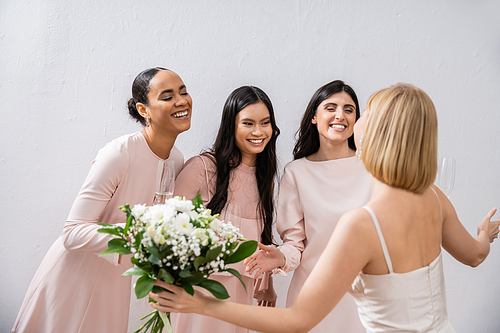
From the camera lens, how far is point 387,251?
1.30 meters

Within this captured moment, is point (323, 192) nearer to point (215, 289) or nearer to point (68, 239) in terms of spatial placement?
point (215, 289)

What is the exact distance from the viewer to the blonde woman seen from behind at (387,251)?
1246 mm

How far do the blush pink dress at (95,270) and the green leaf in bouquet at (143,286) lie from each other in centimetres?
95

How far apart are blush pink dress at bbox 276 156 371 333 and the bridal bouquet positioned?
970mm

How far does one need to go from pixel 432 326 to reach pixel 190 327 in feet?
4.34

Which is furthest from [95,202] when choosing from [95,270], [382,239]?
[382,239]

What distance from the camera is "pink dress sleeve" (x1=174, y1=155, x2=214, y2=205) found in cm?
222

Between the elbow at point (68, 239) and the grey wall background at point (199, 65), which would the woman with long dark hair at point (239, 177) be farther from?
the grey wall background at point (199, 65)

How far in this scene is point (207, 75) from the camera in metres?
3.05

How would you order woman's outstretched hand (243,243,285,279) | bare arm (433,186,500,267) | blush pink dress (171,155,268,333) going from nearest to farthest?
1. bare arm (433,186,500,267)
2. woman's outstretched hand (243,243,285,279)
3. blush pink dress (171,155,268,333)

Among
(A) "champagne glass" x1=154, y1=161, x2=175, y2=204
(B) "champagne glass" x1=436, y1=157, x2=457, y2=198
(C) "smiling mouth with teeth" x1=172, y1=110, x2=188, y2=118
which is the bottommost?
(A) "champagne glass" x1=154, y1=161, x2=175, y2=204

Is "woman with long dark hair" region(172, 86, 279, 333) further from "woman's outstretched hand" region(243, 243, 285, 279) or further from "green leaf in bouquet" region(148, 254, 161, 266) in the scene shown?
"green leaf in bouquet" region(148, 254, 161, 266)

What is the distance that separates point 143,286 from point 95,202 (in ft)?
3.25

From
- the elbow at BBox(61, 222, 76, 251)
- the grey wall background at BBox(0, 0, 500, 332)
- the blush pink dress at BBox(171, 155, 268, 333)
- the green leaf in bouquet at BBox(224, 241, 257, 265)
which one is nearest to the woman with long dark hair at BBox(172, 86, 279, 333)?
the blush pink dress at BBox(171, 155, 268, 333)
